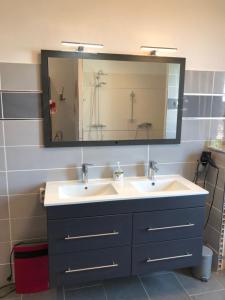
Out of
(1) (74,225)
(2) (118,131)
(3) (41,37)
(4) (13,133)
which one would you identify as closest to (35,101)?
(4) (13,133)

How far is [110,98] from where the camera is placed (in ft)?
6.73

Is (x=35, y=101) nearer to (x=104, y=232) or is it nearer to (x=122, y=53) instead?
(x=122, y=53)

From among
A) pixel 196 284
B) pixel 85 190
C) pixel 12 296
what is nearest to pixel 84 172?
pixel 85 190

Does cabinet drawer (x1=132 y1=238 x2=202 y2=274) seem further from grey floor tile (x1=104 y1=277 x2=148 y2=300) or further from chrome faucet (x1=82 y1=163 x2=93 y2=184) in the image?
chrome faucet (x1=82 y1=163 x2=93 y2=184)

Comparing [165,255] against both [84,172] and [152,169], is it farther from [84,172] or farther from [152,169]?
[84,172]

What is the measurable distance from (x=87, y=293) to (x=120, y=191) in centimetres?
Result: 85

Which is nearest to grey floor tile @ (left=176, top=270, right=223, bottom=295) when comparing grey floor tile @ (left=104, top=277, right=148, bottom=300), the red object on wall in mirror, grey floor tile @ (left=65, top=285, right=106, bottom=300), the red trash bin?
grey floor tile @ (left=104, top=277, right=148, bottom=300)

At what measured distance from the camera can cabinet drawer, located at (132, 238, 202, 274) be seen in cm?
184

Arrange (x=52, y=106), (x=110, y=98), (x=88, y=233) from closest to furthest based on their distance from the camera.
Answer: (x=88, y=233)
(x=52, y=106)
(x=110, y=98)

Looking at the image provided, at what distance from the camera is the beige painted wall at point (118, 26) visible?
1.83 metres

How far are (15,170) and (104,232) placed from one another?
2.73 feet

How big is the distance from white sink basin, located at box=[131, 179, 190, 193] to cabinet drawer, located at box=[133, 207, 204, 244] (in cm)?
26

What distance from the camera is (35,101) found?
1926mm

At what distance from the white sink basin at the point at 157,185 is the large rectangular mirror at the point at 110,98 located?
0.33 meters
